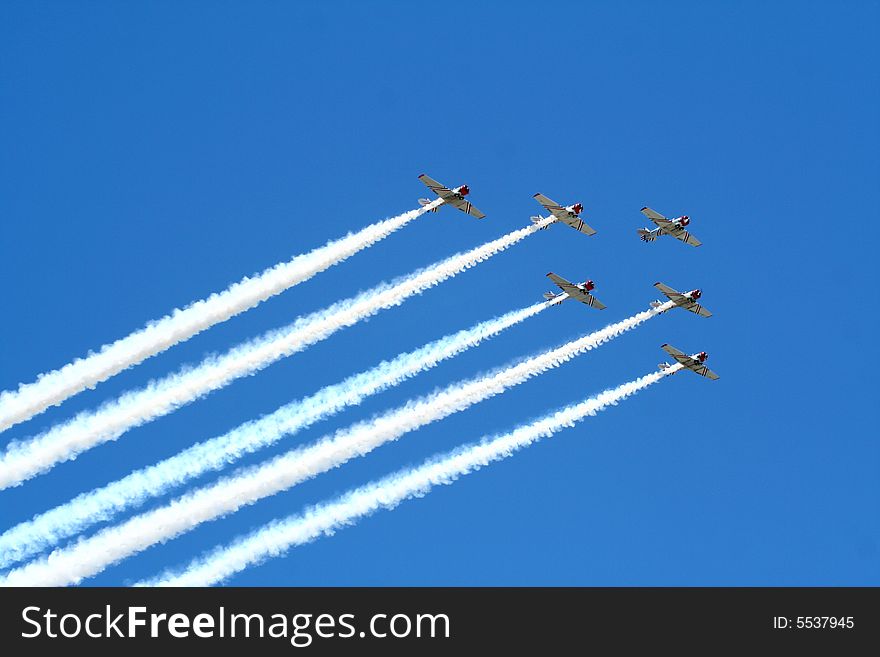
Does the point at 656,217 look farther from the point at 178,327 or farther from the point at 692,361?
the point at 178,327

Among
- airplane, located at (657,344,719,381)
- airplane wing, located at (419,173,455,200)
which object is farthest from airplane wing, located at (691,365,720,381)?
airplane wing, located at (419,173,455,200)

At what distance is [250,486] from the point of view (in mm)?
99812

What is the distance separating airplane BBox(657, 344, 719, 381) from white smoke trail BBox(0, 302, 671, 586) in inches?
284

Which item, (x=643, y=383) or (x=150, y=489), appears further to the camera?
(x=643, y=383)

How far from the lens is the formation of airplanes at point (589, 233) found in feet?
358

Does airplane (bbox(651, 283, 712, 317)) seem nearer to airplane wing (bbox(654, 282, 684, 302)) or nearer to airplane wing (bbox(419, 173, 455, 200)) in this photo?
airplane wing (bbox(654, 282, 684, 302))

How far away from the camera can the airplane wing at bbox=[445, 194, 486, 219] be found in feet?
359

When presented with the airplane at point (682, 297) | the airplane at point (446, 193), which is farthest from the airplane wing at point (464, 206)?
the airplane at point (682, 297)

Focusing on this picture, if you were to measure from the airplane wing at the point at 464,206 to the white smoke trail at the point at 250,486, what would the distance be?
25.4ft
